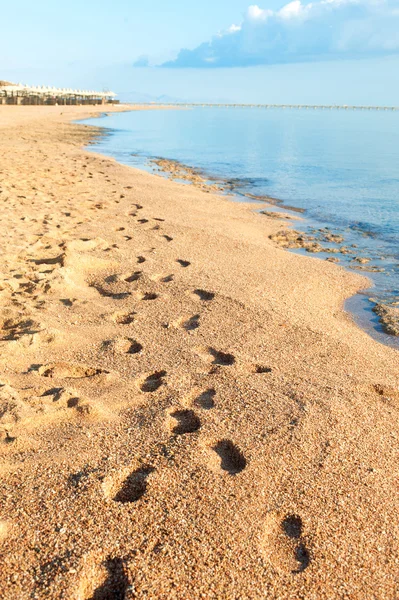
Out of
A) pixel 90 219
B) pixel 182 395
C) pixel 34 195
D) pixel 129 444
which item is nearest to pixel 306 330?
pixel 182 395

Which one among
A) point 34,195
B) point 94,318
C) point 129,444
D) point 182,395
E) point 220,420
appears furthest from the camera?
point 34,195

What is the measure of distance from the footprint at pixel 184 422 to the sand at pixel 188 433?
1 centimetres

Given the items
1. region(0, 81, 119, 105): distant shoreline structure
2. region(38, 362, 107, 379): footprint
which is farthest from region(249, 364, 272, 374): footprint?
region(0, 81, 119, 105): distant shoreline structure

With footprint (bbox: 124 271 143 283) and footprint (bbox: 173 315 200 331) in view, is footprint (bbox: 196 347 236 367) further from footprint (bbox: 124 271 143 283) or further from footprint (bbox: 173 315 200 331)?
footprint (bbox: 124 271 143 283)

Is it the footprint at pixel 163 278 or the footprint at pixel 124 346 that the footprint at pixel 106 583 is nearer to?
the footprint at pixel 124 346

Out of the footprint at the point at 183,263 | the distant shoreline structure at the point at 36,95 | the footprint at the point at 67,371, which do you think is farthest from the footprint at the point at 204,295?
the distant shoreline structure at the point at 36,95

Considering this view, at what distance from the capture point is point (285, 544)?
7.16ft

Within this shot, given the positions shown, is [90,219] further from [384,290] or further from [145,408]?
[145,408]

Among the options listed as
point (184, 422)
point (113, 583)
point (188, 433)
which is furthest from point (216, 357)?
point (113, 583)

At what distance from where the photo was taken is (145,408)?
3057 millimetres

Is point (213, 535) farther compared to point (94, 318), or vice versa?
point (94, 318)

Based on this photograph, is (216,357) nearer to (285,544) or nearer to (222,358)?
(222,358)

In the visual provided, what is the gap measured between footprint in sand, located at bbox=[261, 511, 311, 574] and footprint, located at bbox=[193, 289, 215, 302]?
266 cm

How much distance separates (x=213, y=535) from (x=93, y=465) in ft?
2.34
